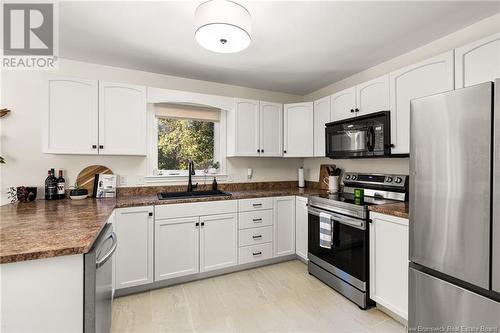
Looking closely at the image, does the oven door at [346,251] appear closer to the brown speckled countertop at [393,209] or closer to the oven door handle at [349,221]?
the oven door handle at [349,221]

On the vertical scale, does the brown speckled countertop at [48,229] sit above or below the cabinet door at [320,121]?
below

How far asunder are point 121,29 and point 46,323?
207cm

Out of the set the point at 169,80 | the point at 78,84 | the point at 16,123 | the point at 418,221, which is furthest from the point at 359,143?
the point at 16,123

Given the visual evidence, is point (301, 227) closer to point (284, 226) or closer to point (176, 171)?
point (284, 226)

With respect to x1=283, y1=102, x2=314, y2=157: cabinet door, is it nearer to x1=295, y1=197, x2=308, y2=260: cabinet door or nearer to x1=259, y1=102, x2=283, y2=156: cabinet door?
x1=259, y1=102, x2=283, y2=156: cabinet door

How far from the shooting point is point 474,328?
4.29 ft

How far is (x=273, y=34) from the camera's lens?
6.84 ft

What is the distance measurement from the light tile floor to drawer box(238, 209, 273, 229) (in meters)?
0.59

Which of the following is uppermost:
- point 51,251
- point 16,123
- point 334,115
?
point 334,115

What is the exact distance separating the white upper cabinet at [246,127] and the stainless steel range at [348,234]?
1046 millimetres

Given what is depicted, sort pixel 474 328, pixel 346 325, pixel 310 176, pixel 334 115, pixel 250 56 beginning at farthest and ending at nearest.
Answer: pixel 310 176
pixel 334 115
pixel 250 56
pixel 346 325
pixel 474 328

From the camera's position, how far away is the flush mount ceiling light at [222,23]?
150cm

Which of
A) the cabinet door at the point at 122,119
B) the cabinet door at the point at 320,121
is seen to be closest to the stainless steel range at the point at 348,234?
the cabinet door at the point at 320,121

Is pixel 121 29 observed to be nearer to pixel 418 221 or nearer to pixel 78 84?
pixel 78 84
